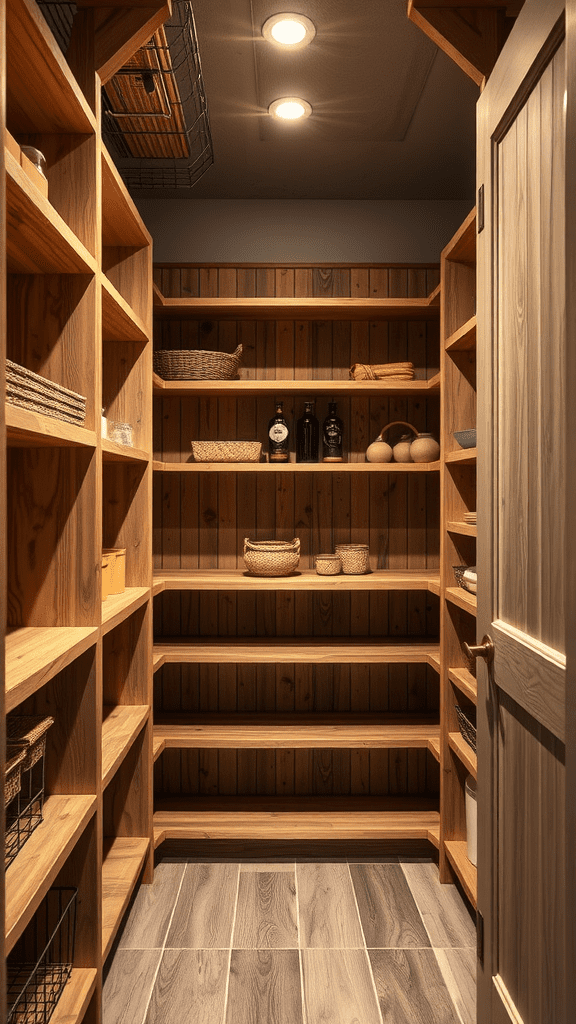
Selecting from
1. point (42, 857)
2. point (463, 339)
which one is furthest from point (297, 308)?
point (42, 857)

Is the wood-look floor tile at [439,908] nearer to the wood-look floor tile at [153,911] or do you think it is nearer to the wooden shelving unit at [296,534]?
the wooden shelving unit at [296,534]

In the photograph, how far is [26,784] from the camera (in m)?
1.66

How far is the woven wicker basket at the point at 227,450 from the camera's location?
287 centimetres

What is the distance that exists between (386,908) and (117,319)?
7.10 feet

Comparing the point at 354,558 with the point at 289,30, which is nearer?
the point at 289,30

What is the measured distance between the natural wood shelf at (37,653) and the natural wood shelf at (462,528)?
1.16 m

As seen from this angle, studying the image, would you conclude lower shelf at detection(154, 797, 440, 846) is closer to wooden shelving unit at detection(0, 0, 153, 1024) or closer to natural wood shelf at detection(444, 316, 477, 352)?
wooden shelving unit at detection(0, 0, 153, 1024)

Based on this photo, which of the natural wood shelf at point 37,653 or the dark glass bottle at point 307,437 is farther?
the dark glass bottle at point 307,437

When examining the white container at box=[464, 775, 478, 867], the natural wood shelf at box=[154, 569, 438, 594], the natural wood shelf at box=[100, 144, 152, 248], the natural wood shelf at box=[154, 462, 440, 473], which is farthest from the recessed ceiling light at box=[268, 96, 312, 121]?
the white container at box=[464, 775, 478, 867]

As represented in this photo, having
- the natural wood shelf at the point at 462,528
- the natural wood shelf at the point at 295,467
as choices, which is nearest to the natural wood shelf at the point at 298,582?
the natural wood shelf at the point at 462,528

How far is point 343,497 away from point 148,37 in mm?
1926

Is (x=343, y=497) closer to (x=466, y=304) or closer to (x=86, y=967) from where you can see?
(x=466, y=304)

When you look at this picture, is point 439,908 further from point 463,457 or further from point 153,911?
point 463,457

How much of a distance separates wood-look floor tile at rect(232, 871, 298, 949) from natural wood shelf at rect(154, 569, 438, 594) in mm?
1087
